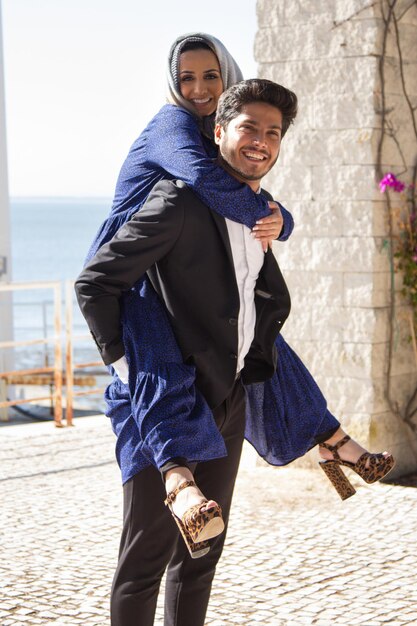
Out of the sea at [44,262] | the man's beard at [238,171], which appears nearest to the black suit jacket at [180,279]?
the man's beard at [238,171]

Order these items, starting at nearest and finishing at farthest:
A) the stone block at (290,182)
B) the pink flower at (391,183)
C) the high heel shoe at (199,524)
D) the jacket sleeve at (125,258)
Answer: the high heel shoe at (199,524)
the jacket sleeve at (125,258)
the pink flower at (391,183)
the stone block at (290,182)

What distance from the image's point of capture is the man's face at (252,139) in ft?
8.87

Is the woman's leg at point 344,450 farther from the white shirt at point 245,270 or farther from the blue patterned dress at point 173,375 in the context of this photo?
the white shirt at point 245,270

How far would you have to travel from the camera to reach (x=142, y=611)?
8.78 feet

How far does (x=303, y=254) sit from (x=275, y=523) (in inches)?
54.9

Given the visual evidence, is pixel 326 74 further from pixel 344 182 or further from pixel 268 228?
pixel 268 228

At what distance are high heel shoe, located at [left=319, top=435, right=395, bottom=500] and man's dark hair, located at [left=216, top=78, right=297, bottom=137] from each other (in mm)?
878

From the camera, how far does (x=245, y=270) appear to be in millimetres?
2799

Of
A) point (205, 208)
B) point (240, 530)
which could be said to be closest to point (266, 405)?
point (205, 208)

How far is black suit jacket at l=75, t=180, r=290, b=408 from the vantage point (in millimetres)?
2596

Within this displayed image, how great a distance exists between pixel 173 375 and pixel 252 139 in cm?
58

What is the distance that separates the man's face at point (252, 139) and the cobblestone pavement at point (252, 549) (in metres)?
1.61

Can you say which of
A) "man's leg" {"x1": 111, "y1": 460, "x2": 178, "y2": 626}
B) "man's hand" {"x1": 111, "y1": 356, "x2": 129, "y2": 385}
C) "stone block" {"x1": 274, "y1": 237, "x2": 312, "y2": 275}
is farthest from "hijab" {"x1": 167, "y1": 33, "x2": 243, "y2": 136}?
"stone block" {"x1": 274, "y1": 237, "x2": 312, "y2": 275}

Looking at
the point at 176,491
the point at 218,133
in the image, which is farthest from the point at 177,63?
the point at 176,491
